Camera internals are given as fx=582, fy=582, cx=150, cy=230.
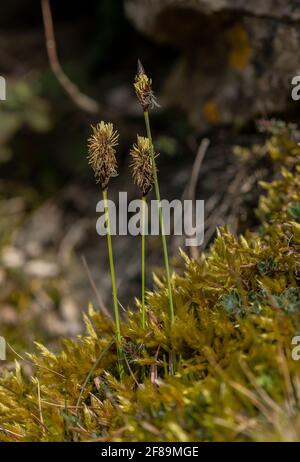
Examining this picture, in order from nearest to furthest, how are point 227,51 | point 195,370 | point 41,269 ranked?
point 195,370, point 227,51, point 41,269

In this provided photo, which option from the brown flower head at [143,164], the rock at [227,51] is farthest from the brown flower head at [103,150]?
the rock at [227,51]

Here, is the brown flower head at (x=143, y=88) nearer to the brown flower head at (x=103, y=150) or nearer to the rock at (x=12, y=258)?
the brown flower head at (x=103, y=150)

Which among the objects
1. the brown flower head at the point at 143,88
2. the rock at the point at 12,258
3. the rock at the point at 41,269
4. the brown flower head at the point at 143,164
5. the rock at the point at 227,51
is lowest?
the brown flower head at the point at 143,164

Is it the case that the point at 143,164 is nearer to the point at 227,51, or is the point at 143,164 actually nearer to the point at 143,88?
the point at 143,88

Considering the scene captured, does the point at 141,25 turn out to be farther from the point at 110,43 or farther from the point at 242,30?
the point at 110,43

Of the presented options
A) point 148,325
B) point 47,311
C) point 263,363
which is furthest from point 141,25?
point 263,363

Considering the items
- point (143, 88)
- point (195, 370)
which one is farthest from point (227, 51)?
point (195, 370)
